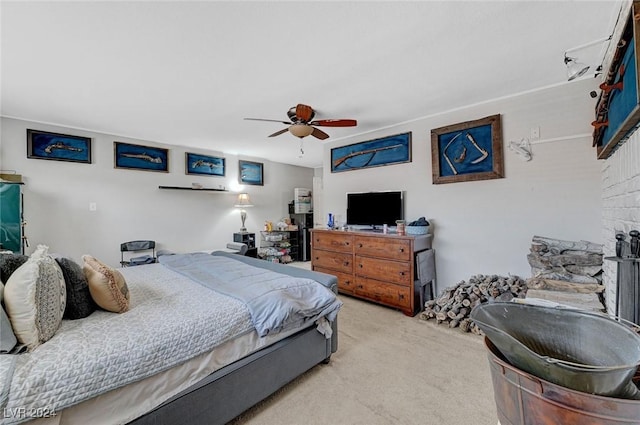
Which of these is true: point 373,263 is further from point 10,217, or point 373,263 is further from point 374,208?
point 10,217

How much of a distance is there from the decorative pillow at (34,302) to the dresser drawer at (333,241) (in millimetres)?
2929

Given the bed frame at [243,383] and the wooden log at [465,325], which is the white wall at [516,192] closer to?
the wooden log at [465,325]

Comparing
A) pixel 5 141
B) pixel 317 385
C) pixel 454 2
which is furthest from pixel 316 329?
pixel 5 141

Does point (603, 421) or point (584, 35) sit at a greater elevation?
point (584, 35)

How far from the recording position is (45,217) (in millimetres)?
3516

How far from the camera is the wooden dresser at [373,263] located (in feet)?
10.3

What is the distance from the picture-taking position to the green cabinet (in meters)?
2.78

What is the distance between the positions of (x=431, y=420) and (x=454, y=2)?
2.47 meters

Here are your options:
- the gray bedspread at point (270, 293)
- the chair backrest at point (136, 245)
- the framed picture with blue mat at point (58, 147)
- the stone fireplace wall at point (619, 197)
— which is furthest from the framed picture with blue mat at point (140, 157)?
the stone fireplace wall at point (619, 197)

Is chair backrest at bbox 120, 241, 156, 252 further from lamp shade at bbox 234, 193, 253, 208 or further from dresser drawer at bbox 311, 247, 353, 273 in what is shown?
dresser drawer at bbox 311, 247, 353, 273

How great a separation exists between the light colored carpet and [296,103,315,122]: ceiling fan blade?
226cm

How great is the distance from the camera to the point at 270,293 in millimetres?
1787

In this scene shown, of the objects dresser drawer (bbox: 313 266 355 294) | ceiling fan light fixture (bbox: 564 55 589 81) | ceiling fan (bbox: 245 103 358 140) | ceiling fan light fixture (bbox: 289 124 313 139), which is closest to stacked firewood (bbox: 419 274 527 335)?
dresser drawer (bbox: 313 266 355 294)

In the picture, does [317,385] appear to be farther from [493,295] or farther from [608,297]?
[608,297]
